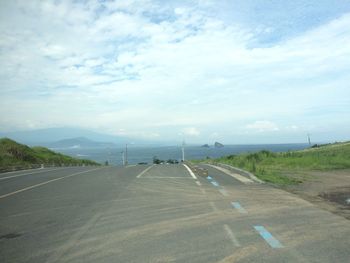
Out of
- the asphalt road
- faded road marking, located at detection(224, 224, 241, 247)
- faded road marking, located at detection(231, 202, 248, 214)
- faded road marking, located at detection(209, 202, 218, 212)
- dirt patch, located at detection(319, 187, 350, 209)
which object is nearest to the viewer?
the asphalt road

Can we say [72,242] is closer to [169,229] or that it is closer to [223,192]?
[169,229]

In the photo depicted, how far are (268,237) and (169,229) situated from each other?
188cm

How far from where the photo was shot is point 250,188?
16.8 meters

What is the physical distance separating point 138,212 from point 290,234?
12.8 feet

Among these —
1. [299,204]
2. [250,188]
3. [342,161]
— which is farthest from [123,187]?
[342,161]

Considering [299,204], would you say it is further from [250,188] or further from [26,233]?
[26,233]

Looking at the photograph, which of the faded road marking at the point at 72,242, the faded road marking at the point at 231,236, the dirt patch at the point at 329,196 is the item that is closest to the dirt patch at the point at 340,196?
the dirt patch at the point at 329,196

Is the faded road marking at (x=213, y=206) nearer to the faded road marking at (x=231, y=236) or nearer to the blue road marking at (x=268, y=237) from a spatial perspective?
the faded road marking at (x=231, y=236)

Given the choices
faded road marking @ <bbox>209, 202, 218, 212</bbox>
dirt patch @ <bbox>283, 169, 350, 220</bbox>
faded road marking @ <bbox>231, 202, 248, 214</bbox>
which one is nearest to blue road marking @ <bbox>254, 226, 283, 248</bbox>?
faded road marking @ <bbox>231, 202, 248, 214</bbox>

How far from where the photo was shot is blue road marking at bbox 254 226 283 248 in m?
7.34

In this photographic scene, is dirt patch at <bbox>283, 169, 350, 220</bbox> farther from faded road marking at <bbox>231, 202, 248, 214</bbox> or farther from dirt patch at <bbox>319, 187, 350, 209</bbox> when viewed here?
faded road marking at <bbox>231, 202, 248, 214</bbox>

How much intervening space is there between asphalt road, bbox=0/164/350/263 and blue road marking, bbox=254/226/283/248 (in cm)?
2

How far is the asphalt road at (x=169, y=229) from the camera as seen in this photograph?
269 inches

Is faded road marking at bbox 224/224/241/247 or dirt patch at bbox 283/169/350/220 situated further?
dirt patch at bbox 283/169/350/220
